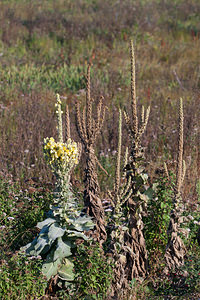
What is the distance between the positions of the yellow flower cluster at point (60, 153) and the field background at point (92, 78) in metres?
0.67

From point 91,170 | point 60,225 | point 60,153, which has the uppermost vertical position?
point 60,153

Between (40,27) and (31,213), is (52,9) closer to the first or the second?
(40,27)

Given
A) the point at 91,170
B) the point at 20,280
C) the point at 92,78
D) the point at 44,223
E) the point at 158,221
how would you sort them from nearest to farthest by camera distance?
the point at 20,280 < the point at 44,223 < the point at 91,170 < the point at 158,221 < the point at 92,78

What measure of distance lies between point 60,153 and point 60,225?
0.64 metres

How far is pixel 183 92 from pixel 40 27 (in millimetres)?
6300

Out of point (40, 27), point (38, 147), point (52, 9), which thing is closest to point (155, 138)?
point (38, 147)

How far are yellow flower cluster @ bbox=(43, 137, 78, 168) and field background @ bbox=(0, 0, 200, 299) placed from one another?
0.67 meters

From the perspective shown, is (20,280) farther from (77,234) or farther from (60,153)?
(60,153)

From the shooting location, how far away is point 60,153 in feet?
9.62

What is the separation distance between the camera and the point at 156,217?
3.69m

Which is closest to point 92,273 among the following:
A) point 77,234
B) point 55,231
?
point 77,234

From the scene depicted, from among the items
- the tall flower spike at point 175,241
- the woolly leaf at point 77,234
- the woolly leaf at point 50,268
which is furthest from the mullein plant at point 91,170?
the tall flower spike at point 175,241

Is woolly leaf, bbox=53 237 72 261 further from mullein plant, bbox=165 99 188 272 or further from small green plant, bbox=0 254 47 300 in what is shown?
mullein plant, bbox=165 99 188 272

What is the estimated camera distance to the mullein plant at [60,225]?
2.96 metres
